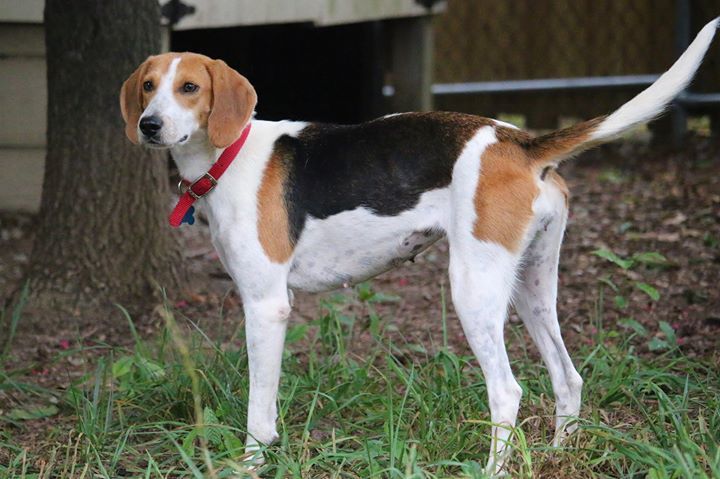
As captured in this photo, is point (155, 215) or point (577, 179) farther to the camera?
point (577, 179)

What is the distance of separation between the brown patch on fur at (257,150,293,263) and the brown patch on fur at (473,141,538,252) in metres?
0.66

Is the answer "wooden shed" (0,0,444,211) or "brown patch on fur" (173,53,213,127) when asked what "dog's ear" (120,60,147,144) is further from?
"wooden shed" (0,0,444,211)

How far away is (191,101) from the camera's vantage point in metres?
3.79

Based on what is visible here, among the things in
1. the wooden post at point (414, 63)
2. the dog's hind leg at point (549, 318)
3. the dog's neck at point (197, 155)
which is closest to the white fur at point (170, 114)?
the dog's neck at point (197, 155)

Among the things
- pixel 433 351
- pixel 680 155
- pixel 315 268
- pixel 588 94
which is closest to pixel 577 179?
pixel 680 155

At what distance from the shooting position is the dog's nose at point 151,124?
3.66 metres

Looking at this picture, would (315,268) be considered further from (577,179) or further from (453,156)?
(577,179)

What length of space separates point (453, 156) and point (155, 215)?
2.18 metres

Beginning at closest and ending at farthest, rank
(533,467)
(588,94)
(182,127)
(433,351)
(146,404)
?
(533,467)
(182,127)
(146,404)
(433,351)
(588,94)

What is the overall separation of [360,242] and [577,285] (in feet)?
7.77

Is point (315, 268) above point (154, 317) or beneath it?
above

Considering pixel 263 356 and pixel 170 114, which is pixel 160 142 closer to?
pixel 170 114

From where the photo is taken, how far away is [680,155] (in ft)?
29.9

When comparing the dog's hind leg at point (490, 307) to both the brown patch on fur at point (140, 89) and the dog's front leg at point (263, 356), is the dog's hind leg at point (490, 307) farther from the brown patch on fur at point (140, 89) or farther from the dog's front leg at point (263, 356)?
the brown patch on fur at point (140, 89)
